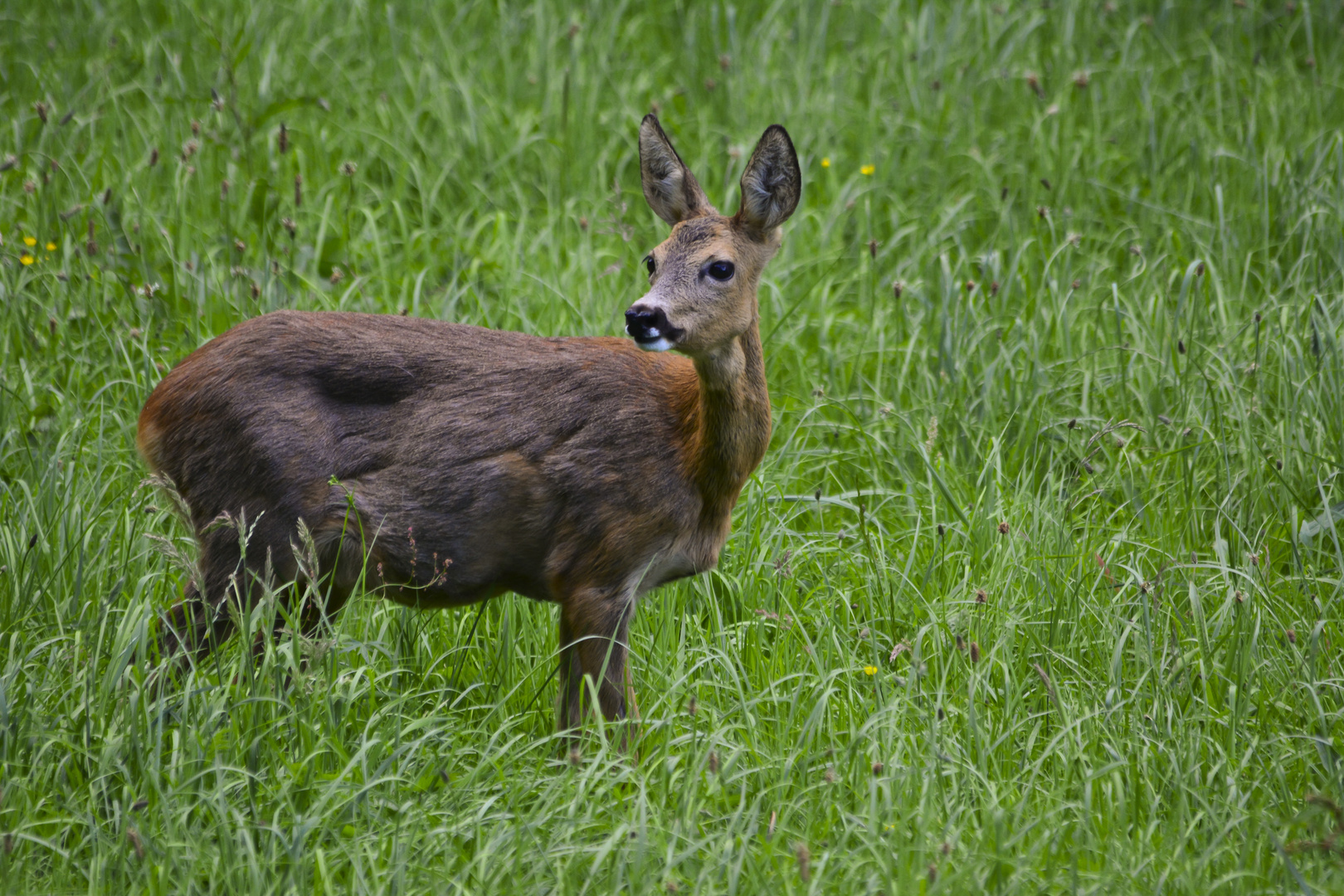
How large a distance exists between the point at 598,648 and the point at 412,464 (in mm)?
710

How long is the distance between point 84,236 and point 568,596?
3.04 metres

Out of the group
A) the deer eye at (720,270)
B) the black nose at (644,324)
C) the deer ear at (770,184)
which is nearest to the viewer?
the black nose at (644,324)

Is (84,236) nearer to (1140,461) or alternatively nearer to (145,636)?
(145,636)

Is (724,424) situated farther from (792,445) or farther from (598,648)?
(792,445)

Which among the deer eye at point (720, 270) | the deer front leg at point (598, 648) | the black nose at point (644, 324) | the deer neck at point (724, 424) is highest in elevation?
the deer eye at point (720, 270)

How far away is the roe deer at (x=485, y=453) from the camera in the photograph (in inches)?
138

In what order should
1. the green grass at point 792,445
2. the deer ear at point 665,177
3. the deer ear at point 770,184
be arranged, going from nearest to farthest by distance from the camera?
the green grass at point 792,445
the deer ear at point 770,184
the deer ear at point 665,177

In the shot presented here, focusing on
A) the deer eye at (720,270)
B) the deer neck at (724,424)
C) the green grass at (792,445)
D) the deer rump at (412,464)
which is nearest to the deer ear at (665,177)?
the deer eye at (720,270)

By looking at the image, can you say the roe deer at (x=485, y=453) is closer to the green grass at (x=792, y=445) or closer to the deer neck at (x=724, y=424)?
the deer neck at (x=724, y=424)

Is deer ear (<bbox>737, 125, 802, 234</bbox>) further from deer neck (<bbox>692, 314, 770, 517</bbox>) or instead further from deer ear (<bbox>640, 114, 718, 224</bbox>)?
deer neck (<bbox>692, 314, 770, 517</bbox>)

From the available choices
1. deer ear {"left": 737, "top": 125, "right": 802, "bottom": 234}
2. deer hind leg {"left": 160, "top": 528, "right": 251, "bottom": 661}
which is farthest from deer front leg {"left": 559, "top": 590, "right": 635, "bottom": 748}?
deer ear {"left": 737, "top": 125, "right": 802, "bottom": 234}

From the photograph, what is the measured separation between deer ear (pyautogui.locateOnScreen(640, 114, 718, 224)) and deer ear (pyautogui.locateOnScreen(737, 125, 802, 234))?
124mm

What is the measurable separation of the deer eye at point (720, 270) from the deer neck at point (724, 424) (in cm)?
17

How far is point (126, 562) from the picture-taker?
3.62 metres
